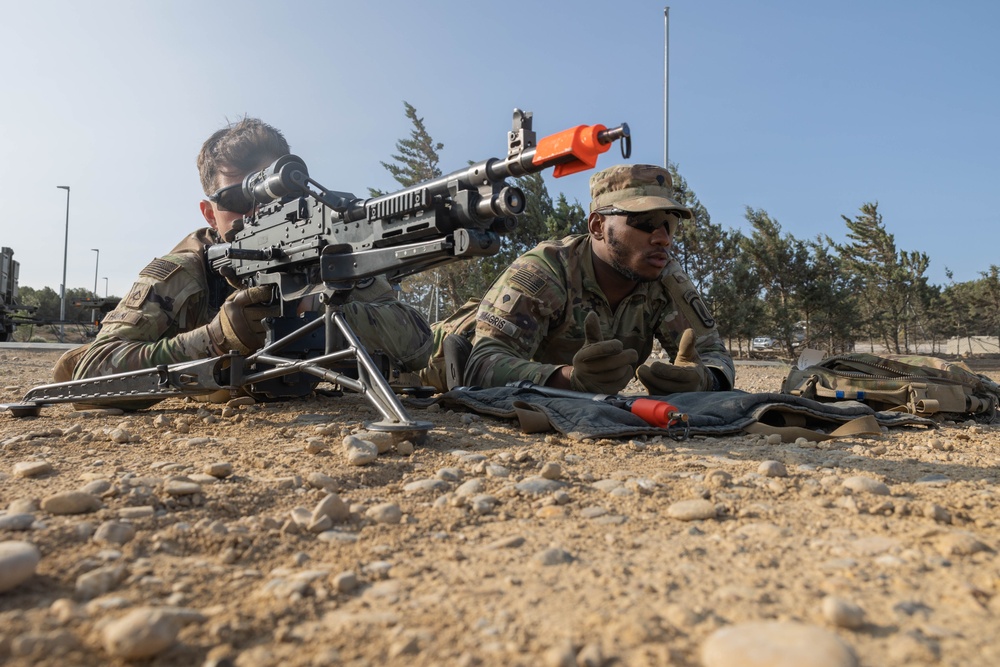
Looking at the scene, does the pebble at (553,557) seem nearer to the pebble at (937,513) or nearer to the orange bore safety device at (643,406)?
the pebble at (937,513)

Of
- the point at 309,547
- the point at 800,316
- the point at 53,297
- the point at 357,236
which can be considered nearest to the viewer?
the point at 309,547

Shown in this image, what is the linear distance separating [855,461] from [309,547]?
1730 millimetres

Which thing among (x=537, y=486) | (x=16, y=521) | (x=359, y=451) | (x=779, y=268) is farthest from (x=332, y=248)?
(x=779, y=268)

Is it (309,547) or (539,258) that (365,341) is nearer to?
(539,258)

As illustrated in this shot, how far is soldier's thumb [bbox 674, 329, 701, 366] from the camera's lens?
343 centimetres

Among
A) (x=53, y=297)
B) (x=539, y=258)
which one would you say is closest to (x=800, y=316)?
(x=539, y=258)

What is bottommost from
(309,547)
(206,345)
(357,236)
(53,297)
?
(309,547)

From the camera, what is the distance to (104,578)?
3.51 feet

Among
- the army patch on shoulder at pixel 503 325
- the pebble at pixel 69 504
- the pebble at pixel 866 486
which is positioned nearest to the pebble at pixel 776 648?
the pebble at pixel 866 486

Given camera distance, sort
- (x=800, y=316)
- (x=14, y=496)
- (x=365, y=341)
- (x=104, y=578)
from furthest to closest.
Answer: (x=800, y=316), (x=365, y=341), (x=14, y=496), (x=104, y=578)

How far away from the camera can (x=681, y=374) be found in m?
3.36

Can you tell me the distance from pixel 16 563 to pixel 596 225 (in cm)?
348

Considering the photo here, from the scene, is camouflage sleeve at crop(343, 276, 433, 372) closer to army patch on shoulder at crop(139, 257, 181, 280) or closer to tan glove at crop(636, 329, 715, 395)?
army patch on shoulder at crop(139, 257, 181, 280)

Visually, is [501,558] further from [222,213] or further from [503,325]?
[222,213]
